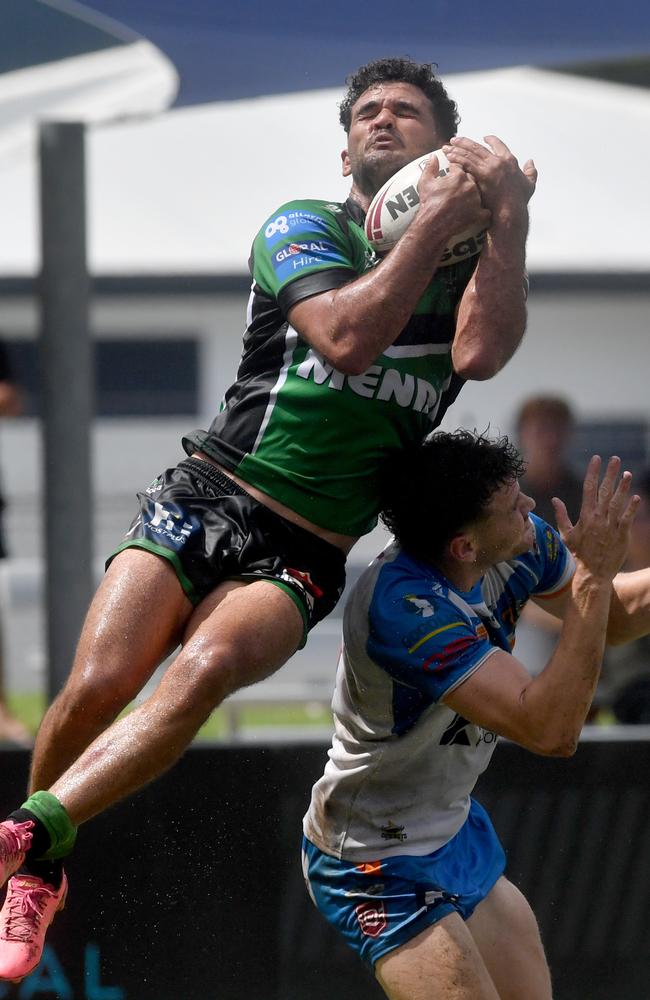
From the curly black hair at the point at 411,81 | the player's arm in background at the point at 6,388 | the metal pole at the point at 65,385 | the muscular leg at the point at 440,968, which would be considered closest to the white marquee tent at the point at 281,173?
the metal pole at the point at 65,385

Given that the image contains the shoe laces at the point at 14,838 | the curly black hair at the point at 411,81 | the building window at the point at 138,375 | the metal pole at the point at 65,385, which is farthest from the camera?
the building window at the point at 138,375

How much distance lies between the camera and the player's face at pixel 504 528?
138 inches

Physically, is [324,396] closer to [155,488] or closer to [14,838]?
[155,488]

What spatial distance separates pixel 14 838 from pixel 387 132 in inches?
79.5

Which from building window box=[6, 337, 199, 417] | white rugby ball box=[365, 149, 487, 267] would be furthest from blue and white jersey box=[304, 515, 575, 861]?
building window box=[6, 337, 199, 417]

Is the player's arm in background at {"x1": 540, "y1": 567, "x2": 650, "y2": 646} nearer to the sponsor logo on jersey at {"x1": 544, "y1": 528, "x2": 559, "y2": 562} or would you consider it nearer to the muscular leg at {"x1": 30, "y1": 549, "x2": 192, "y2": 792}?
the sponsor logo on jersey at {"x1": 544, "y1": 528, "x2": 559, "y2": 562}

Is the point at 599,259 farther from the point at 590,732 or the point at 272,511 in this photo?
the point at 272,511

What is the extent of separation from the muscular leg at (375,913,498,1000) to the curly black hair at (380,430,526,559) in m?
0.89

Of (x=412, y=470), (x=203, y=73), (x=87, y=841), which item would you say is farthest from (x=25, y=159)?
(x=412, y=470)

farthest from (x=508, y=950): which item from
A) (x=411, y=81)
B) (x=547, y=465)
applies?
(x=547, y=465)

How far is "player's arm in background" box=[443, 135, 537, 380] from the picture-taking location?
11.9 feet

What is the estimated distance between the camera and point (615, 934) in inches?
196

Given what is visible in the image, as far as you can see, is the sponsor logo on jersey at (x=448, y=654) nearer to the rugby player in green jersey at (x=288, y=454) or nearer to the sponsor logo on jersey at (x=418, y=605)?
the sponsor logo on jersey at (x=418, y=605)

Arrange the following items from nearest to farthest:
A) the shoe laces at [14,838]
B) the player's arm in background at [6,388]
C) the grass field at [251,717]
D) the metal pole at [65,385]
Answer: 1. the shoe laces at [14,838]
2. the metal pole at [65,385]
3. the player's arm in background at [6,388]
4. the grass field at [251,717]
